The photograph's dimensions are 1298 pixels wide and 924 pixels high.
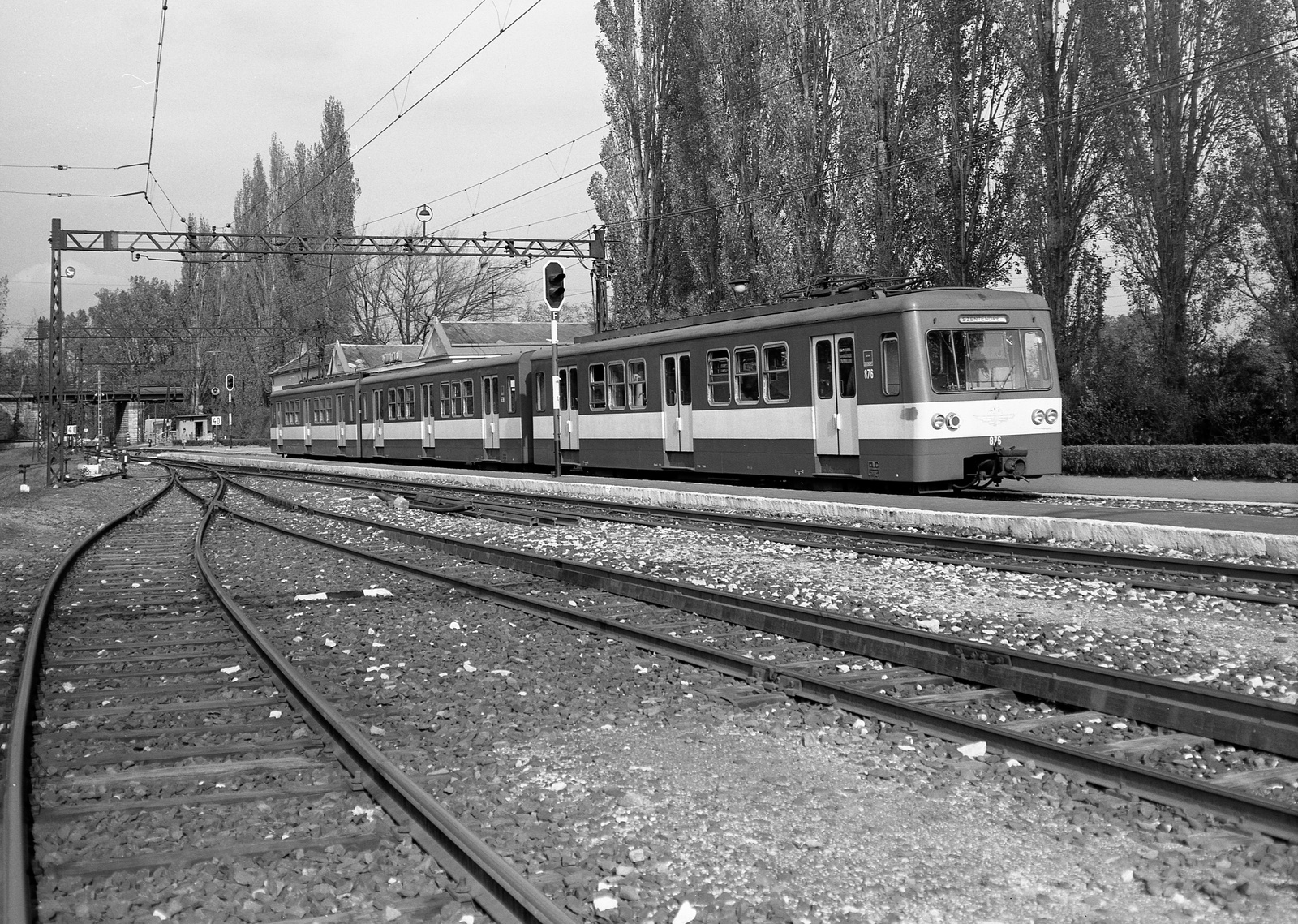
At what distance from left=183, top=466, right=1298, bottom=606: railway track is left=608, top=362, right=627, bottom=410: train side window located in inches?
170

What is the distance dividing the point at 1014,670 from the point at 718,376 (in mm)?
14508

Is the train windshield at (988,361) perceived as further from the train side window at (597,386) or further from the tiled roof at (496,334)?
the tiled roof at (496,334)

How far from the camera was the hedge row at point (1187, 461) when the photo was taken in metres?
19.9

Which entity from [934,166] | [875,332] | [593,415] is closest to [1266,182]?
[934,166]

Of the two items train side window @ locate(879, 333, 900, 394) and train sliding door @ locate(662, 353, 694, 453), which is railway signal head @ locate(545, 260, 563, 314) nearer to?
train sliding door @ locate(662, 353, 694, 453)

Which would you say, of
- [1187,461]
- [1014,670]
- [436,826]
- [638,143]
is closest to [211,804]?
[436,826]

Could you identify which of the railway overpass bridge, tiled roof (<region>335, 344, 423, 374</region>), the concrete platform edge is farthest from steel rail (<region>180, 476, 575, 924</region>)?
the railway overpass bridge

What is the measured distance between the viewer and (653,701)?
643cm

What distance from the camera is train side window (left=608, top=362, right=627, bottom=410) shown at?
23.6m

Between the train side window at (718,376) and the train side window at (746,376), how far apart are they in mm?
312

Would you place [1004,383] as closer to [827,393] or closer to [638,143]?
[827,393]

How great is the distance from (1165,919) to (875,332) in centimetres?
1380

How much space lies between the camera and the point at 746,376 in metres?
19.7

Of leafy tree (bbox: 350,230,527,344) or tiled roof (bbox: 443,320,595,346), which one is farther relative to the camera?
leafy tree (bbox: 350,230,527,344)
